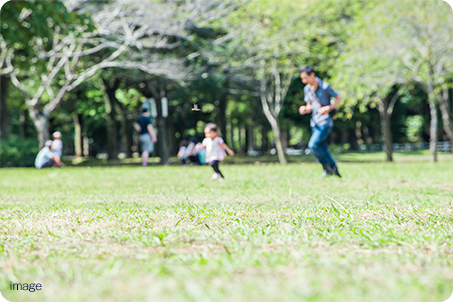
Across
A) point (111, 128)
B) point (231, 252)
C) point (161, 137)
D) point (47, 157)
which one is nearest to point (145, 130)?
point (47, 157)

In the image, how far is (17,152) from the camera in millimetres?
25375

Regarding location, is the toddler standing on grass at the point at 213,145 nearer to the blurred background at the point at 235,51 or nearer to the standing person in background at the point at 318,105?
the standing person in background at the point at 318,105

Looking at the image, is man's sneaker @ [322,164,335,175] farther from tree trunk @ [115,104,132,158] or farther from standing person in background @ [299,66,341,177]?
tree trunk @ [115,104,132,158]

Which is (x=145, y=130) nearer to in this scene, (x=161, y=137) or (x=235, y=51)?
(x=161, y=137)

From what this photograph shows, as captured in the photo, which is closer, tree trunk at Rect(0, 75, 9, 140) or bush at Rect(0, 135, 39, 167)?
bush at Rect(0, 135, 39, 167)

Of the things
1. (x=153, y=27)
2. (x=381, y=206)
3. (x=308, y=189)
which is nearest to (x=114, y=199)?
(x=308, y=189)

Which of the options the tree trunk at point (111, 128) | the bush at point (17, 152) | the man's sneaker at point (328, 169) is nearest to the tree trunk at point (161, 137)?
the bush at point (17, 152)

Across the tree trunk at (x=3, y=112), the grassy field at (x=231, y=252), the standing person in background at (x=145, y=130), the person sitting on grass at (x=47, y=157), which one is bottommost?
the grassy field at (x=231, y=252)

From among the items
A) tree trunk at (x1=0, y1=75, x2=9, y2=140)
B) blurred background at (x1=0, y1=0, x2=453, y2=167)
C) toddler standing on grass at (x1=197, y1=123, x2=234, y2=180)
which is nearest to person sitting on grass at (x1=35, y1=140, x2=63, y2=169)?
blurred background at (x1=0, y1=0, x2=453, y2=167)

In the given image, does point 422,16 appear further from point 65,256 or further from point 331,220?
point 65,256

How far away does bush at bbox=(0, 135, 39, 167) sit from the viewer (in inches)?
981

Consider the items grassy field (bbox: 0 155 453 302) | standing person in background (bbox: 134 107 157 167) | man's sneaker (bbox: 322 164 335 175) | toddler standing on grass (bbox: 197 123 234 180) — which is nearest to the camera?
grassy field (bbox: 0 155 453 302)

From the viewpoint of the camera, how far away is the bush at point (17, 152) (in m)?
24.9

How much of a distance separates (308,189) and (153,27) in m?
14.0
